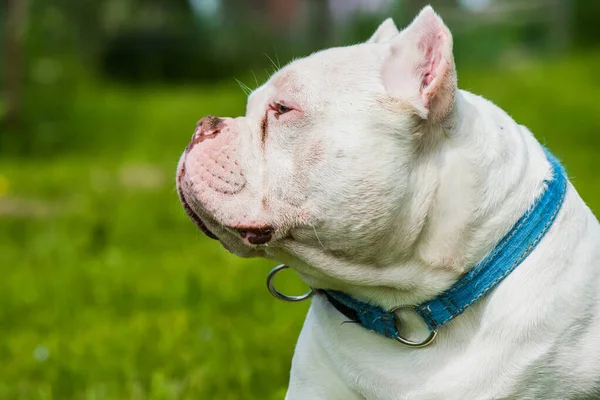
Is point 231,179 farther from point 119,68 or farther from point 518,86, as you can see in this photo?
point 119,68

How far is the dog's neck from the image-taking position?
246 centimetres

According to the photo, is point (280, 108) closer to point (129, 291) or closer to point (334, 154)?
point (334, 154)

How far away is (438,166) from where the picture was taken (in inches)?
97.7

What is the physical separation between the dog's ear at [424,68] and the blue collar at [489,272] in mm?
378

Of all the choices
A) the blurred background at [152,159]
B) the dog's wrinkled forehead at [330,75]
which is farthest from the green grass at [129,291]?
the dog's wrinkled forehead at [330,75]

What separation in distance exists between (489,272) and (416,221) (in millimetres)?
241

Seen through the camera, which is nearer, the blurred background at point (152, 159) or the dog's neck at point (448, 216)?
the dog's neck at point (448, 216)

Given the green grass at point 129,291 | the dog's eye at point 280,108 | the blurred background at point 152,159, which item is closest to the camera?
the dog's eye at point 280,108

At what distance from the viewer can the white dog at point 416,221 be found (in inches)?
94.7

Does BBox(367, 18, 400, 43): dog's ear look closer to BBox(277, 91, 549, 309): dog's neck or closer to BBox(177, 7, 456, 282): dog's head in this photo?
BBox(177, 7, 456, 282): dog's head

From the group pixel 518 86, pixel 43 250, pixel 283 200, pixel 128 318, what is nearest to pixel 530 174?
pixel 283 200

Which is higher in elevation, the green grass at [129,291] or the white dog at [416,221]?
the white dog at [416,221]

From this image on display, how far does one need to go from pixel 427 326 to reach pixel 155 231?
14.4 feet

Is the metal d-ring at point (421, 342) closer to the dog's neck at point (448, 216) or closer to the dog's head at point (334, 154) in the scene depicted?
the dog's neck at point (448, 216)
